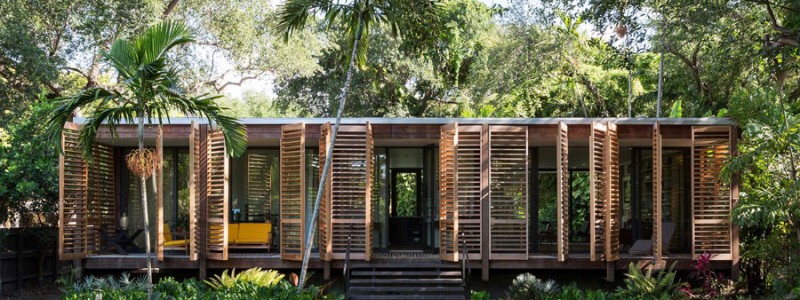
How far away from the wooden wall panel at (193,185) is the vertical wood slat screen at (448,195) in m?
4.28

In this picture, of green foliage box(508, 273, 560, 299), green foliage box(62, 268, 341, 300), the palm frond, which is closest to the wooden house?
green foliage box(508, 273, 560, 299)

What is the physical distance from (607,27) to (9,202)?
1199 cm

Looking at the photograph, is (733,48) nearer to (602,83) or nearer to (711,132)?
(711,132)

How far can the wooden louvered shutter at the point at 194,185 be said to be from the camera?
48.0 ft

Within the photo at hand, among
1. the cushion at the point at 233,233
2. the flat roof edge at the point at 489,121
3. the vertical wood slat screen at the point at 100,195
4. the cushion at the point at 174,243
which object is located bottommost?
the cushion at the point at 174,243

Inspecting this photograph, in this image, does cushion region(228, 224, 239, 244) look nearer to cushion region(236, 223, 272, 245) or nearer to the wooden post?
cushion region(236, 223, 272, 245)

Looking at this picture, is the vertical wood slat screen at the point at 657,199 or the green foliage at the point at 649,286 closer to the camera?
the green foliage at the point at 649,286

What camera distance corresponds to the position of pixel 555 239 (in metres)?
16.8

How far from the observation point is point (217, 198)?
15.0 meters

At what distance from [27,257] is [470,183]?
29.5ft

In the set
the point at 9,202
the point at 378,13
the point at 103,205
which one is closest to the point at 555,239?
the point at 378,13

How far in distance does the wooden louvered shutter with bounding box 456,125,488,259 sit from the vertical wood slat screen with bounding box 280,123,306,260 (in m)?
2.74

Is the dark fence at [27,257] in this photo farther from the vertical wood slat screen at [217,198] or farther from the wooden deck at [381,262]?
the vertical wood slat screen at [217,198]

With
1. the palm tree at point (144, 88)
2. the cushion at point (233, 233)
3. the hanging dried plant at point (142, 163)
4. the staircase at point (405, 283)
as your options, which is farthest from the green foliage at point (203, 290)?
the cushion at point (233, 233)
